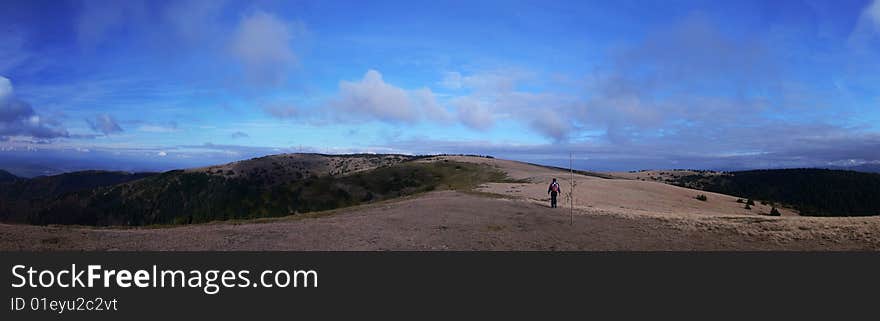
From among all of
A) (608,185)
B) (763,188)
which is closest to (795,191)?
(763,188)

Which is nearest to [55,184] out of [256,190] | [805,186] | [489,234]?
[256,190]

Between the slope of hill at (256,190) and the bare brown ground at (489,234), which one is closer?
the bare brown ground at (489,234)

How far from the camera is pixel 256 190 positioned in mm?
92250

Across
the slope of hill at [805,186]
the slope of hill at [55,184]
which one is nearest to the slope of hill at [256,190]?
the slope of hill at [805,186]

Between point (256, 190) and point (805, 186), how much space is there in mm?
110387

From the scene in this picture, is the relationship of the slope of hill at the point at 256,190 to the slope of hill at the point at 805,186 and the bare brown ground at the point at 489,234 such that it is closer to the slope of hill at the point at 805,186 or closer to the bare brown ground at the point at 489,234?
the bare brown ground at the point at 489,234

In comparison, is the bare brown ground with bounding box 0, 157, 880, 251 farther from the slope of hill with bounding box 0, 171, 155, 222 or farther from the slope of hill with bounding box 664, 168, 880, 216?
the slope of hill with bounding box 0, 171, 155, 222

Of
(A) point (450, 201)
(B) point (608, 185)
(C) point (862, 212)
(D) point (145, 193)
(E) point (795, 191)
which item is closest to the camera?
(A) point (450, 201)

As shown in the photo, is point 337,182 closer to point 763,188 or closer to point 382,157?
point 382,157

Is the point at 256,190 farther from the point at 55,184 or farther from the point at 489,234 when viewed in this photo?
the point at 55,184

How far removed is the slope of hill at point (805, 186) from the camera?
7056cm

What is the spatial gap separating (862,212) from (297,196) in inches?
3271

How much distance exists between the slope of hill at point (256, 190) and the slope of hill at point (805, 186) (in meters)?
50.3

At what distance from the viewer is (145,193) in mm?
93625
